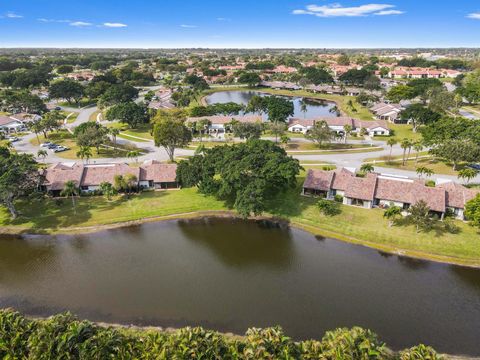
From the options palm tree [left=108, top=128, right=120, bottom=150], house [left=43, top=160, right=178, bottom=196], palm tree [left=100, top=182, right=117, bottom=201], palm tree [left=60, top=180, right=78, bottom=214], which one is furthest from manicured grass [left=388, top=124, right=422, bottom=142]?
palm tree [left=60, top=180, right=78, bottom=214]

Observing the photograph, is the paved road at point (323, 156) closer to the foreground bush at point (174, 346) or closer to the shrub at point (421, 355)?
the shrub at point (421, 355)

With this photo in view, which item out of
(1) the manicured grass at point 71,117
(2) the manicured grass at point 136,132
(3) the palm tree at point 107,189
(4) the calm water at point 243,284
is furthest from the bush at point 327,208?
(1) the manicured grass at point 71,117

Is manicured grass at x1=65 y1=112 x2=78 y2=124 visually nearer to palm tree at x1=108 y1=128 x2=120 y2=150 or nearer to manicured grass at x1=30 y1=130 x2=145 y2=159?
manicured grass at x1=30 y1=130 x2=145 y2=159

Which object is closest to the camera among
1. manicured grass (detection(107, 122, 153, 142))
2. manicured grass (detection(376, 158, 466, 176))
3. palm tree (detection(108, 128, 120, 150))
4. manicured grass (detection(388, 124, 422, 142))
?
manicured grass (detection(376, 158, 466, 176))

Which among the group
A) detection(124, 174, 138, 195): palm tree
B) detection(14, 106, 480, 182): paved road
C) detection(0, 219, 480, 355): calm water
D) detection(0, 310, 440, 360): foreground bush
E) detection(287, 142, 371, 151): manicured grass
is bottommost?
detection(0, 219, 480, 355): calm water

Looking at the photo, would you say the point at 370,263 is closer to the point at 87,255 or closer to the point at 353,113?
the point at 87,255

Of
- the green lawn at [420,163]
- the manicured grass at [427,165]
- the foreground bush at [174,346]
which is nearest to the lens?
the foreground bush at [174,346]

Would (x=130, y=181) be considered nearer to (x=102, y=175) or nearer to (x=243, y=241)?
(x=102, y=175)
